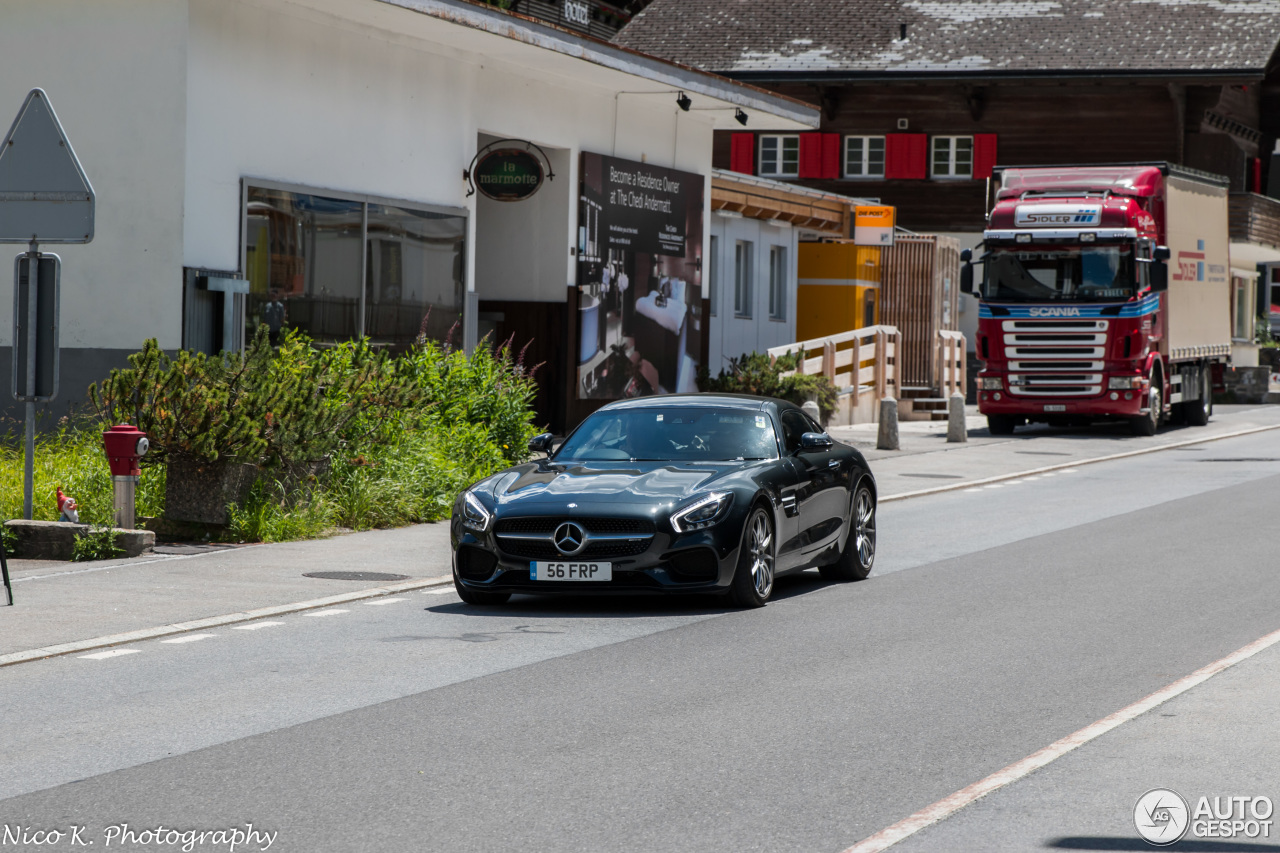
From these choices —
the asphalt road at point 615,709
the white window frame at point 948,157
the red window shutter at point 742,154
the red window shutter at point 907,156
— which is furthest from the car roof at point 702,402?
the red window shutter at point 742,154

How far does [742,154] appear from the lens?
50781 millimetres

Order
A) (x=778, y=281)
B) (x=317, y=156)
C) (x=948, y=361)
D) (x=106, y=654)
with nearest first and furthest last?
1. (x=106, y=654)
2. (x=317, y=156)
3. (x=778, y=281)
4. (x=948, y=361)

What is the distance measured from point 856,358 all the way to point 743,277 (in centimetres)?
253

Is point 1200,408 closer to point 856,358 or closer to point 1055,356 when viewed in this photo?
point 1055,356

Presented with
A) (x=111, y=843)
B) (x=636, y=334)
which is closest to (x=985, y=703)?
(x=111, y=843)

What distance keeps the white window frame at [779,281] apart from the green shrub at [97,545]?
21.8 meters

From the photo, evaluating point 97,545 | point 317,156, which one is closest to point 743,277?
point 317,156

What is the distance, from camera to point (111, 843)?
5531mm

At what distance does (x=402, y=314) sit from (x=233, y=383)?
614 centimetres

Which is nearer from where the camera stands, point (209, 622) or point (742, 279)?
point (209, 622)

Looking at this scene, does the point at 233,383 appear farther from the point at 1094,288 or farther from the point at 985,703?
the point at 1094,288

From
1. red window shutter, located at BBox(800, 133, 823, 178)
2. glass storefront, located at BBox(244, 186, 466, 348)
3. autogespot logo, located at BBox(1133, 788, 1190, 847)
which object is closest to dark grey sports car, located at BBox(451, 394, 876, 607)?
autogespot logo, located at BBox(1133, 788, 1190, 847)

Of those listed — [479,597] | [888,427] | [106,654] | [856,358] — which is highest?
[856,358]

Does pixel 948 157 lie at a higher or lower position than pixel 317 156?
higher
